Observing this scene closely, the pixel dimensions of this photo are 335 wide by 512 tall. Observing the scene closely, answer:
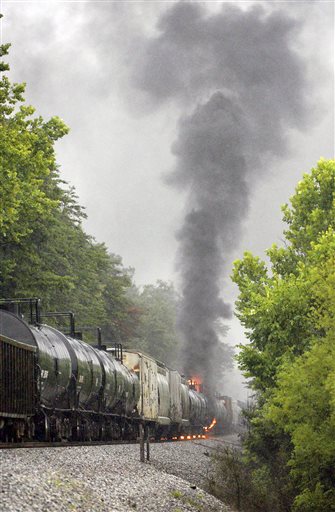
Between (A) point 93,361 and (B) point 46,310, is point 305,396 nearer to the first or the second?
(A) point 93,361

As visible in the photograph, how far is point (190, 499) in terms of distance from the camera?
23.8m

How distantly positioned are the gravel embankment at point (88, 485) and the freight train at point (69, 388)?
1701 mm

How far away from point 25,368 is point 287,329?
15.8 meters

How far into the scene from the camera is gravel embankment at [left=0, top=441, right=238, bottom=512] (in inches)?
617

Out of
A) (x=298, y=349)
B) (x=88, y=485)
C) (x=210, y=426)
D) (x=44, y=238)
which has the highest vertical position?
(x=44, y=238)

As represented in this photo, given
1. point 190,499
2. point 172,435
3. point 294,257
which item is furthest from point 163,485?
point 172,435

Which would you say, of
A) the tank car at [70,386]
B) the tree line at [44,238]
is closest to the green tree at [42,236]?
the tree line at [44,238]

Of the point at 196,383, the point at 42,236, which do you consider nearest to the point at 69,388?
the point at 42,236

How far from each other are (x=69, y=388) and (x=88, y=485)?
12057 mm

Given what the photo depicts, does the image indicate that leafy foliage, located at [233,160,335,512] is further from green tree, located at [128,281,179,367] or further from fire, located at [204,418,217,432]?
green tree, located at [128,281,179,367]

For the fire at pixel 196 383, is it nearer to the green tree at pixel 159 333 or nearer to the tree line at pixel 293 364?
the green tree at pixel 159 333

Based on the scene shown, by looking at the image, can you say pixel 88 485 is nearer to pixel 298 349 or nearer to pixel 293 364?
pixel 293 364

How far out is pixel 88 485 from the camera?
62.8ft

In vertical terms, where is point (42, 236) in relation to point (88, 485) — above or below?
above
